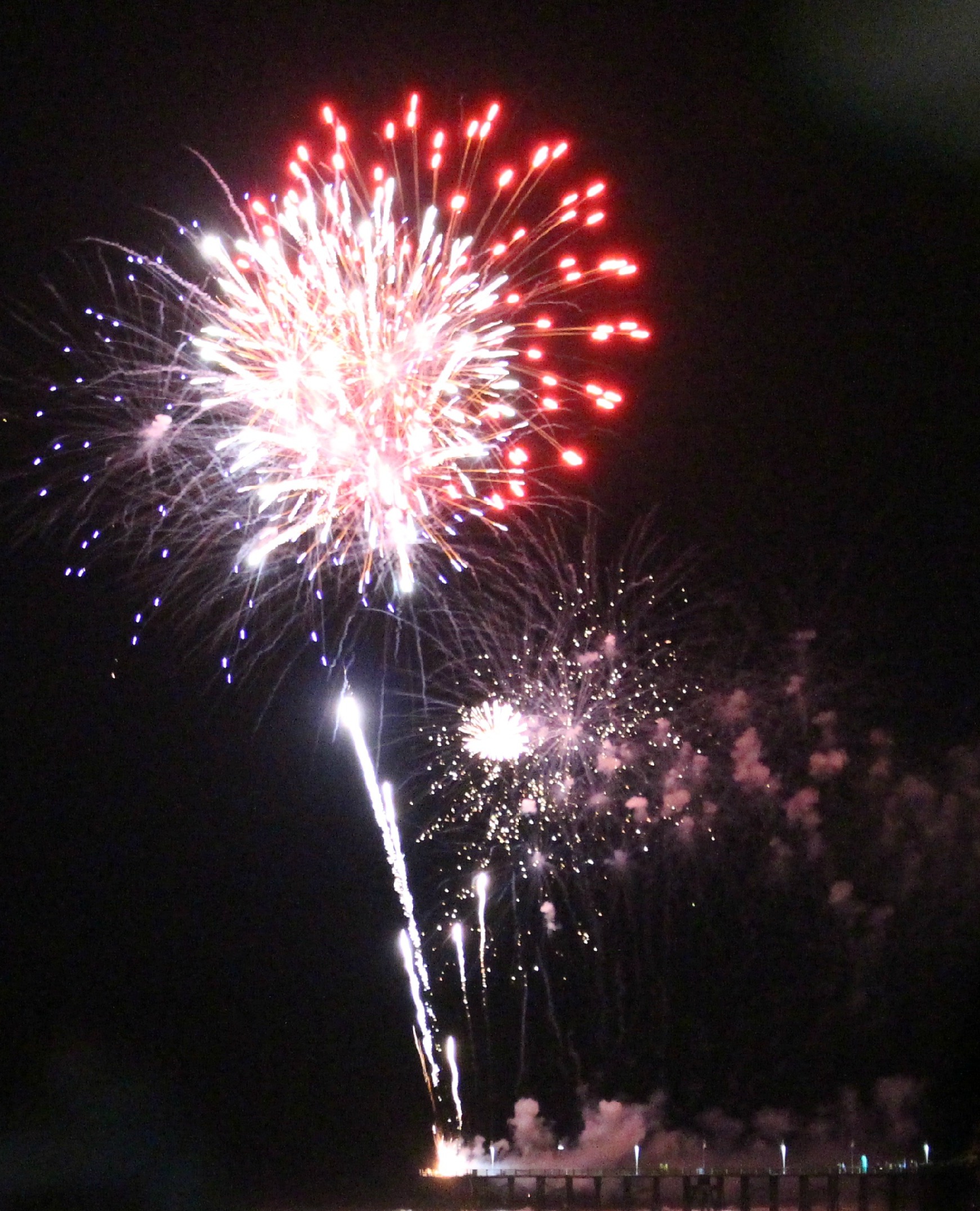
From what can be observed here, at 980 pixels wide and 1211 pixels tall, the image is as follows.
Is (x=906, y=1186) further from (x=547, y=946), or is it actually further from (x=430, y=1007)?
(x=430, y=1007)

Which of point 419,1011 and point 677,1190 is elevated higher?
point 419,1011

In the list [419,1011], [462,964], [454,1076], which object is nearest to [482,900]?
[462,964]

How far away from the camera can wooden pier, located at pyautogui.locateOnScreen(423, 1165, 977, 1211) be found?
20.4 metres

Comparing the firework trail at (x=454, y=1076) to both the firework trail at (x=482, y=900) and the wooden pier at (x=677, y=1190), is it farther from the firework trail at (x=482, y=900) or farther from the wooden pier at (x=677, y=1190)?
the firework trail at (x=482, y=900)

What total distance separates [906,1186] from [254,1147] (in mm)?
8849

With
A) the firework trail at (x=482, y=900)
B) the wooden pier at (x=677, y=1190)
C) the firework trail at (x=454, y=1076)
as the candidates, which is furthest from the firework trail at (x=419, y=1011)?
the wooden pier at (x=677, y=1190)

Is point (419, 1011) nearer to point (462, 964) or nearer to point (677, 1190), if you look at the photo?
point (462, 964)

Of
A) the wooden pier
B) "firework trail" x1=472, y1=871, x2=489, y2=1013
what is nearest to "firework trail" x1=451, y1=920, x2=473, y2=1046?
"firework trail" x1=472, y1=871, x2=489, y2=1013

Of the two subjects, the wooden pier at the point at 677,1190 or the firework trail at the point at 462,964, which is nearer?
A: the firework trail at the point at 462,964

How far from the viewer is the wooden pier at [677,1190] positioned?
20422 mm

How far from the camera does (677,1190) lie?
73.6ft

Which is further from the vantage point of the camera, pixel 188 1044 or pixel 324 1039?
pixel 324 1039

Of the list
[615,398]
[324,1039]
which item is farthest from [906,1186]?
[615,398]

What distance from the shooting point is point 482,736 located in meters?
15.7
